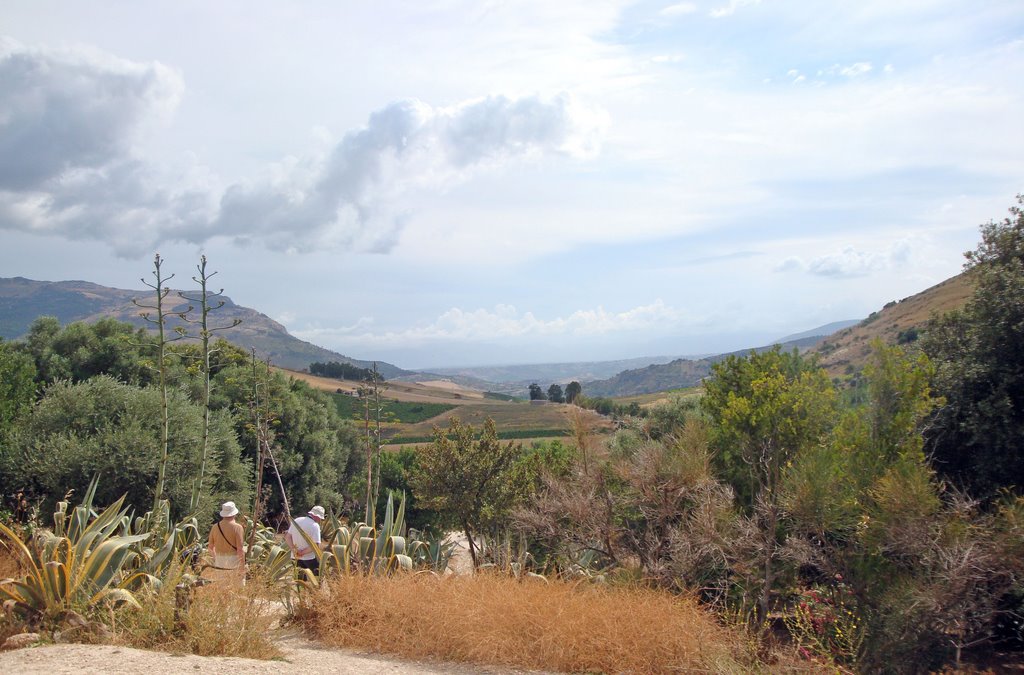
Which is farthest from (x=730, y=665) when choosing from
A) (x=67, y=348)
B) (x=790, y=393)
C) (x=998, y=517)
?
(x=67, y=348)

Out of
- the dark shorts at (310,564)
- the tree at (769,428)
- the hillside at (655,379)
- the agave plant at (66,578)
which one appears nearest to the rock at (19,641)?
the agave plant at (66,578)

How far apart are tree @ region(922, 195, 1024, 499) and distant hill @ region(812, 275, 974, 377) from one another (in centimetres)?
4585

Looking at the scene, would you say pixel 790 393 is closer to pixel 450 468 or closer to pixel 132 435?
pixel 450 468

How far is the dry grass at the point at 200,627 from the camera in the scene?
6160mm

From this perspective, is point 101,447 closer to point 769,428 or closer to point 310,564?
point 310,564

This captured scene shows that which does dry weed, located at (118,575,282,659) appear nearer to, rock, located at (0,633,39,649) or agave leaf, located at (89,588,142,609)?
agave leaf, located at (89,588,142,609)

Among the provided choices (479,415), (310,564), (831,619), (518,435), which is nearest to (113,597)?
(310,564)

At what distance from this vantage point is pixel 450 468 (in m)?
16.3

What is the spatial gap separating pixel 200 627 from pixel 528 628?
302 cm

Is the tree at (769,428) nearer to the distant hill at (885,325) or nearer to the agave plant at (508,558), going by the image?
the agave plant at (508,558)

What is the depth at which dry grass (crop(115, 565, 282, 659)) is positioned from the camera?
243 inches

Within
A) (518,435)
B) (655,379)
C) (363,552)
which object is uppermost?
(363,552)

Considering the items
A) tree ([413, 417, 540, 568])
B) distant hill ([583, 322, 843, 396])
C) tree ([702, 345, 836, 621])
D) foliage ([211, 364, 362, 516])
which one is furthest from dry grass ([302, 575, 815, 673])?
distant hill ([583, 322, 843, 396])

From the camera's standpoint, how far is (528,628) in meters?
6.98
